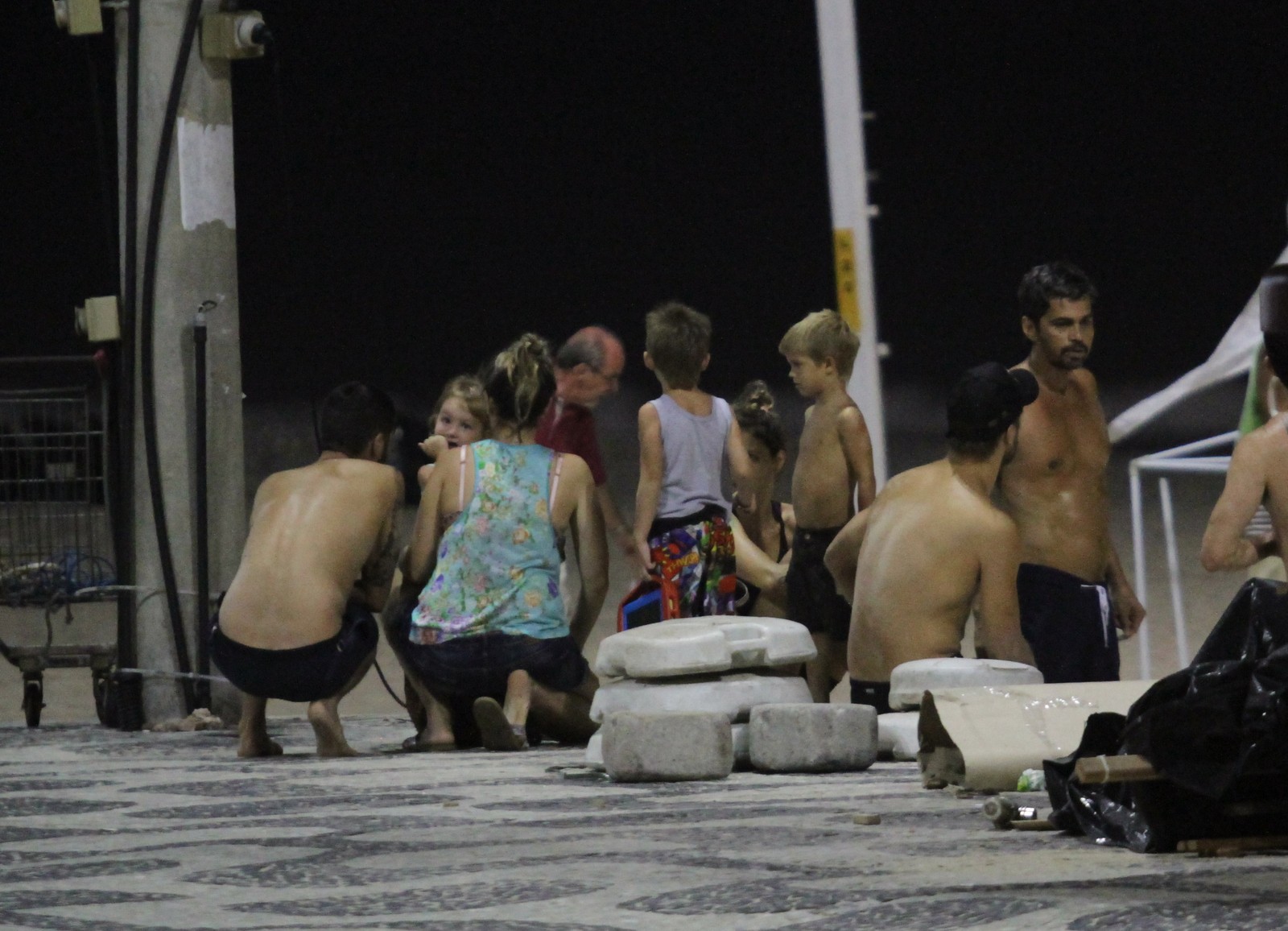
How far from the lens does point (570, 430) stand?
690 cm

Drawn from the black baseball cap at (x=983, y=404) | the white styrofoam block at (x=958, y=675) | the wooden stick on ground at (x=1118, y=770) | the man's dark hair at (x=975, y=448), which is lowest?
the wooden stick on ground at (x=1118, y=770)

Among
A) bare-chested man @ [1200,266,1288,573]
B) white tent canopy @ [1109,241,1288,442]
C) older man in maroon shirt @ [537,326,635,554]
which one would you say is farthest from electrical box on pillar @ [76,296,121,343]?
bare-chested man @ [1200,266,1288,573]

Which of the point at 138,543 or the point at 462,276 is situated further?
the point at 462,276

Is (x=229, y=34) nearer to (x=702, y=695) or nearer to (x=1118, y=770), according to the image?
(x=702, y=695)

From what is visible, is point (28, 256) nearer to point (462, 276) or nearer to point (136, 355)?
point (462, 276)

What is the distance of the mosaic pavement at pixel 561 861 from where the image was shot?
2.94 m

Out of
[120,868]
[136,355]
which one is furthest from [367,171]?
[120,868]

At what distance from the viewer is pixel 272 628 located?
589 centimetres

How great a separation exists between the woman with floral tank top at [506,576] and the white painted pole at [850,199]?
99cm

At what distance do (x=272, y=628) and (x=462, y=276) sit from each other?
8745 millimetres

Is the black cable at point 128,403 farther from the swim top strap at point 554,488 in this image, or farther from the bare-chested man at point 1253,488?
the bare-chested man at point 1253,488

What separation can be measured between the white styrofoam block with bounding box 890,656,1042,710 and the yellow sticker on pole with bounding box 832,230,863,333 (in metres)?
1.69

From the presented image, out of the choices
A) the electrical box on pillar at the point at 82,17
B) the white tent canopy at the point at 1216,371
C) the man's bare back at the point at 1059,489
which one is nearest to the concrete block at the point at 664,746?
the man's bare back at the point at 1059,489

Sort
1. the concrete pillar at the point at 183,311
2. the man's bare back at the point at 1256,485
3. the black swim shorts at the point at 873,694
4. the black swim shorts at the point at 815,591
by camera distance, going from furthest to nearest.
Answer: the concrete pillar at the point at 183,311 < the black swim shorts at the point at 815,591 < the black swim shorts at the point at 873,694 < the man's bare back at the point at 1256,485
